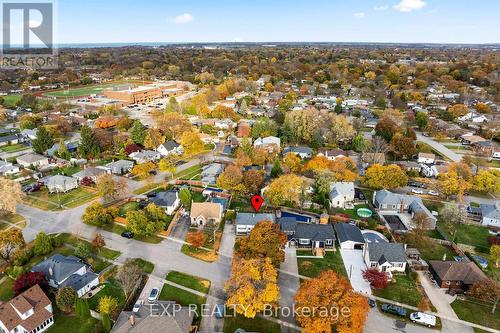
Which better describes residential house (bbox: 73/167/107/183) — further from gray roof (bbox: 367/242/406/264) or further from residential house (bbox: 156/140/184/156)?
gray roof (bbox: 367/242/406/264)

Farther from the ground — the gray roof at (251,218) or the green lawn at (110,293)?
the gray roof at (251,218)

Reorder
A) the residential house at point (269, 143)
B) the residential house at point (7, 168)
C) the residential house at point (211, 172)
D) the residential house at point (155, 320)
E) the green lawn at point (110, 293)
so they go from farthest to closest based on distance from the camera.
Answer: the residential house at point (269, 143), the residential house at point (7, 168), the residential house at point (211, 172), the green lawn at point (110, 293), the residential house at point (155, 320)

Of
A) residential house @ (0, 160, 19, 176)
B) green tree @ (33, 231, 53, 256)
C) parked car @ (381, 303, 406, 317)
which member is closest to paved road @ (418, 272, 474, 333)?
parked car @ (381, 303, 406, 317)

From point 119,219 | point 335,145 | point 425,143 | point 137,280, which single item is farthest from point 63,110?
point 425,143

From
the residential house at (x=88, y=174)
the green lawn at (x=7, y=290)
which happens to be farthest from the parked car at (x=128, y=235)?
A: the residential house at (x=88, y=174)

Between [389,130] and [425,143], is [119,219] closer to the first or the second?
[389,130]

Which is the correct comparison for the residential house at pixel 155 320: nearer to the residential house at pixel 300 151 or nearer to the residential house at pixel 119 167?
the residential house at pixel 119 167

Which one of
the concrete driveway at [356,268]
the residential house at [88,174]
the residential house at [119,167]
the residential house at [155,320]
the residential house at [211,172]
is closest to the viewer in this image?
the residential house at [155,320]
